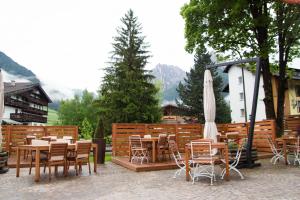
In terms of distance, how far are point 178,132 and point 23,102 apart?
1663 inches

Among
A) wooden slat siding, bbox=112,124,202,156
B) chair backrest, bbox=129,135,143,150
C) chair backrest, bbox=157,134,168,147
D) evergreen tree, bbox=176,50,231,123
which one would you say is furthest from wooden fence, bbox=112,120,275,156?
evergreen tree, bbox=176,50,231,123

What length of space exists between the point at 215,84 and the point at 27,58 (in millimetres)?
148241

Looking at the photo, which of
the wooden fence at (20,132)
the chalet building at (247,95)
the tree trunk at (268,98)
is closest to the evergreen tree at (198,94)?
the chalet building at (247,95)

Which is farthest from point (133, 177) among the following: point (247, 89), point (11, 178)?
point (247, 89)

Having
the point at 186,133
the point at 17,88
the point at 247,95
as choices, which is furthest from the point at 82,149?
the point at 17,88

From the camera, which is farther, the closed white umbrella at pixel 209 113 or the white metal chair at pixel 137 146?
the white metal chair at pixel 137 146

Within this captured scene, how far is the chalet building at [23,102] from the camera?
149ft

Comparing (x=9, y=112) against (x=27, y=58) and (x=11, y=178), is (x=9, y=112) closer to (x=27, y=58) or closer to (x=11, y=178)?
(x=11, y=178)

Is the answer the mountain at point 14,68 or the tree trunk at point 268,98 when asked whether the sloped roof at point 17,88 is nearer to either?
the tree trunk at point 268,98

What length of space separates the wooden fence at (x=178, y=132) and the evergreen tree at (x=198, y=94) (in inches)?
955

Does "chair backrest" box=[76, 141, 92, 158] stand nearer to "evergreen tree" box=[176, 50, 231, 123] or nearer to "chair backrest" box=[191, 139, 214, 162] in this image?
"chair backrest" box=[191, 139, 214, 162]

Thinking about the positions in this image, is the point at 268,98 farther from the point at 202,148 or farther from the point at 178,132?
the point at 202,148

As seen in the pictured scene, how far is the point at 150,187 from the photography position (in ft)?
22.2

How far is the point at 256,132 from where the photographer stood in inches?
534
